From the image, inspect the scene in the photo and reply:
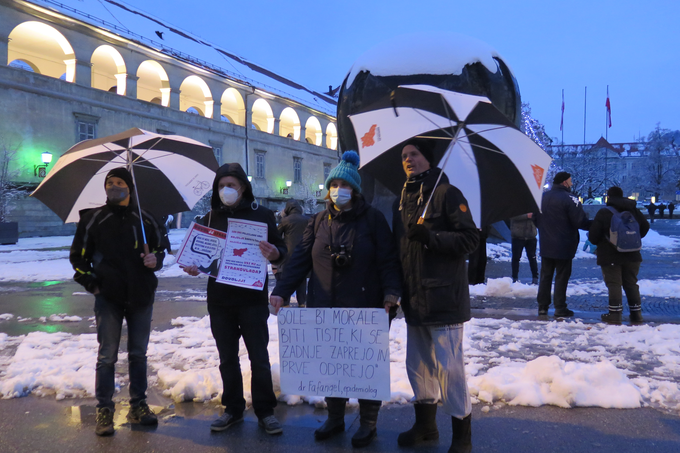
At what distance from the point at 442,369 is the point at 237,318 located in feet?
5.03

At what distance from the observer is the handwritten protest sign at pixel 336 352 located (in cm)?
353

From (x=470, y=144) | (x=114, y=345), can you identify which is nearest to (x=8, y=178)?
(x=114, y=345)

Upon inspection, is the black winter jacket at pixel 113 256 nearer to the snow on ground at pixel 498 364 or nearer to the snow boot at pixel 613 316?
the snow on ground at pixel 498 364

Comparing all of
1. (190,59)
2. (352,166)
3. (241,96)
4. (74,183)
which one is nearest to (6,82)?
(190,59)

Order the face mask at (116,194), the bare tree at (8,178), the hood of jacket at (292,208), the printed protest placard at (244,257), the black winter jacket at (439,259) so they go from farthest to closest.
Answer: the bare tree at (8,178)
the hood of jacket at (292,208)
the face mask at (116,194)
the printed protest placard at (244,257)
the black winter jacket at (439,259)

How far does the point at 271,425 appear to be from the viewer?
3699 mm

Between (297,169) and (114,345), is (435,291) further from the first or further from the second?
(297,169)

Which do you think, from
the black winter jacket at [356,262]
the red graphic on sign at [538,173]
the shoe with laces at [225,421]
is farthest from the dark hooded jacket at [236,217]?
the red graphic on sign at [538,173]

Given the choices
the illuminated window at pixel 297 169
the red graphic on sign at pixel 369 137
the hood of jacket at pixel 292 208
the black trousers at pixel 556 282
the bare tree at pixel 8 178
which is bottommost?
the black trousers at pixel 556 282

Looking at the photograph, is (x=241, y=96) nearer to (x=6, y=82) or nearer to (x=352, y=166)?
(x=6, y=82)

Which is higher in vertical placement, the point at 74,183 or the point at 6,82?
the point at 6,82

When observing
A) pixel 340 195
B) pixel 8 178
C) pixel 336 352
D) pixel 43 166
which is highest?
pixel 43 166

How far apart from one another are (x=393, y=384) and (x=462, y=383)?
1.26m

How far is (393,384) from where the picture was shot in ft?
14.7
